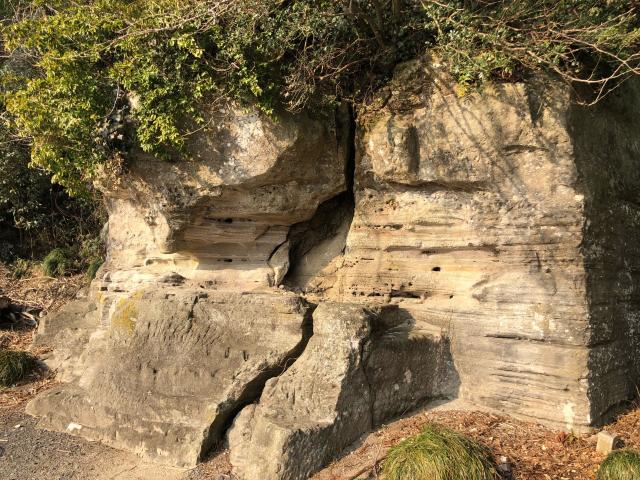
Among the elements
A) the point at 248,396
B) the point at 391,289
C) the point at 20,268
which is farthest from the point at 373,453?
the point at 20,268

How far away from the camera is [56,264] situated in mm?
11219

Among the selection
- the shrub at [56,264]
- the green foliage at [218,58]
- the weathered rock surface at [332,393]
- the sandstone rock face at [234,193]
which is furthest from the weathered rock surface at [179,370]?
the shrub at [56,264]

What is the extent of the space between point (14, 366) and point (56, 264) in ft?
14.4

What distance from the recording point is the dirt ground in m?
4.25

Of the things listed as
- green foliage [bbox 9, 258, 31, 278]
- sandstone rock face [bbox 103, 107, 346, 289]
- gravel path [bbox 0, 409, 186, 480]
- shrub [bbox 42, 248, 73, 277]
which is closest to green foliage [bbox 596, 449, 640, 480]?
gravel path [bbox 0, 409, 186, 480]

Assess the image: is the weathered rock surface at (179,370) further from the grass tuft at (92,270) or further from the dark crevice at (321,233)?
the grass tuft at (92,270)

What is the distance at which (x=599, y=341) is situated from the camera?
479 centimetres

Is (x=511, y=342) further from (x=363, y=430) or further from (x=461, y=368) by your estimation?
(x=363, y=430)

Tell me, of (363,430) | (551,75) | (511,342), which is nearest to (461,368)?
(511,342)

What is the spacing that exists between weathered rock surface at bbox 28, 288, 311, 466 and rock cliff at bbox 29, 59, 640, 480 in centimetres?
2

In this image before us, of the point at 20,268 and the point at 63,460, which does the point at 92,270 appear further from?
the point at 63,460

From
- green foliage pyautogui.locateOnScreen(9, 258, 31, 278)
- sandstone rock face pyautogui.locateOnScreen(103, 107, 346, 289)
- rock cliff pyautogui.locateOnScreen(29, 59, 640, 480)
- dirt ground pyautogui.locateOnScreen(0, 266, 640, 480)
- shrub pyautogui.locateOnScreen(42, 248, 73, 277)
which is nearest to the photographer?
dirt ground pyautogui.locateOnScreen(0, 266, 640, 480)

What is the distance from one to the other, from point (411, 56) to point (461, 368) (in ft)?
11.3

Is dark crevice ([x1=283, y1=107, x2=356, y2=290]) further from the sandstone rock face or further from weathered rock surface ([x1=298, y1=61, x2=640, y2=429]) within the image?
weathered rock surface ([x1=298, y1=61, x2=640, y2=429])
